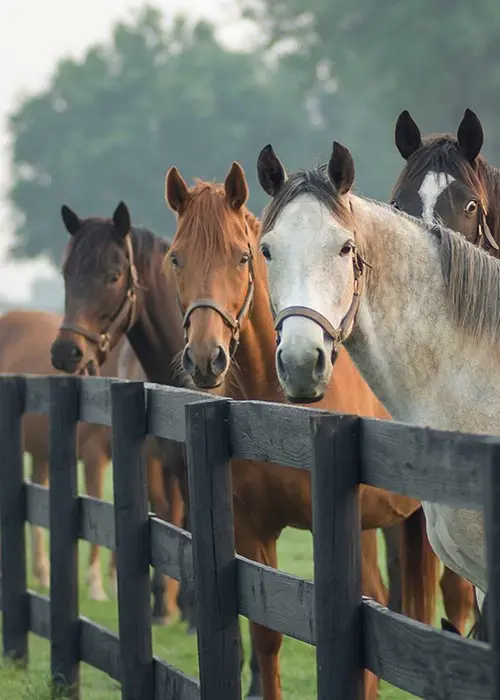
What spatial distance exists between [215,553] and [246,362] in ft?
4.70

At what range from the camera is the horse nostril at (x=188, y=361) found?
5.11m

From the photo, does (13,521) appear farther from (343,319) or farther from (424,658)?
(424,658)

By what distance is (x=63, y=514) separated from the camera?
238 inches

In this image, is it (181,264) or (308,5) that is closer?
(181,264)

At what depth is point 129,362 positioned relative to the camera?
846 centimetres

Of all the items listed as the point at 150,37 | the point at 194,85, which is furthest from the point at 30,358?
the point at 150,37

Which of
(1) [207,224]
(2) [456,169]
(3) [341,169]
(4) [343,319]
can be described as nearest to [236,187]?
(1) [207,224]

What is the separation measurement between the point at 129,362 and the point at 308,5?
37.9 m

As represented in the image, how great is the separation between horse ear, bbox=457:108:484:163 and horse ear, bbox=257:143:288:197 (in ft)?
3.91

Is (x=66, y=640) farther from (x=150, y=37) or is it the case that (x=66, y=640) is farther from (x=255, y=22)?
(x=150, y=37)

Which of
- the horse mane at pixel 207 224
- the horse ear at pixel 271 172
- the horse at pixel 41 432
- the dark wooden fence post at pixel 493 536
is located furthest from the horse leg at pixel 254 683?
the dark wooden fence post at pixel 493 536

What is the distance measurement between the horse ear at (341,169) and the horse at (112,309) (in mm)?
3104

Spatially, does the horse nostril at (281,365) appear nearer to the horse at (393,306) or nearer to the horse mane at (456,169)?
the horse at (393,306)

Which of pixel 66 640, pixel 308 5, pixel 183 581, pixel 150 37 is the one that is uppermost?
pixel 150 37
